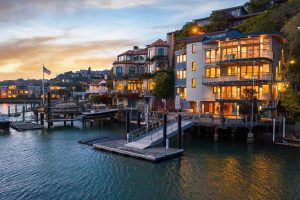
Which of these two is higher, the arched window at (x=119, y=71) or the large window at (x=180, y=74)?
the arched window at (x=119, y=71)

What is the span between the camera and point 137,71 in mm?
85812

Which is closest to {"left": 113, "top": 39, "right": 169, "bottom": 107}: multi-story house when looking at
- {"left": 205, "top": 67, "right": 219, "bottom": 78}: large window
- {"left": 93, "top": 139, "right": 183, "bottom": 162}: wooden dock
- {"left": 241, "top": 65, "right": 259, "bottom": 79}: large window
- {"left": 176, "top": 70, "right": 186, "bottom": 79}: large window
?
{"left": 176, "top": 70, "right": 186, "bottom": 79}: large window

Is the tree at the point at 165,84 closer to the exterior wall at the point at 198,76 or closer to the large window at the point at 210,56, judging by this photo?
the exterior wall at the point at 198,76

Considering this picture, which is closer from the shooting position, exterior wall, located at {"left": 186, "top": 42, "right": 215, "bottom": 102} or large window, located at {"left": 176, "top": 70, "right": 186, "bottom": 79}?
exterior wall, located at {"left": 186, "top": 42, "right": 215, "bottom": 102}

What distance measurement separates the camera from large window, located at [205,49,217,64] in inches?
2013

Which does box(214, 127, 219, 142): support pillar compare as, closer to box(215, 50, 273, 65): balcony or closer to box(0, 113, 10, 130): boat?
box(215, 50, 273, 65): balcony

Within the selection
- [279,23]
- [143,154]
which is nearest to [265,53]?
[279,23]

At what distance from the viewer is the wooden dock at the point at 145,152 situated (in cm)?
3072

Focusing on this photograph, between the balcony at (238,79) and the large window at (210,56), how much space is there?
10.7ft

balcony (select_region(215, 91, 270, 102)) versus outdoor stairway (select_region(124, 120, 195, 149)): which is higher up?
balcony (select_region(215, 91, 270, 102))

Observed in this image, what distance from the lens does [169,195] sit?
73.2ft

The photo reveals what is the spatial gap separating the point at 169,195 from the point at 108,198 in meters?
4.40

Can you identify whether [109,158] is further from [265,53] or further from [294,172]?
[265,53]

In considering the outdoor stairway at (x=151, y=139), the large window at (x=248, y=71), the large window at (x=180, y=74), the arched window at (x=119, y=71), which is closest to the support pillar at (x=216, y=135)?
the outdoor stairway at (x=151, y=139)
